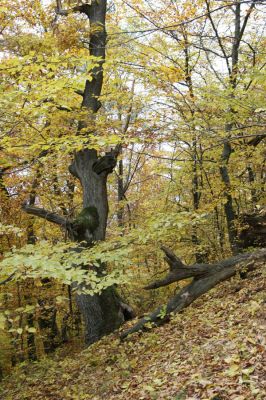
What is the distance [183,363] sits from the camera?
19.1 feet

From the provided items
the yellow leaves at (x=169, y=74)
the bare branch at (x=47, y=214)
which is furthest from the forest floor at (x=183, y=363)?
the yellow leaves at (x=169, y=74)

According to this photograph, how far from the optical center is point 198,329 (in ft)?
23.9

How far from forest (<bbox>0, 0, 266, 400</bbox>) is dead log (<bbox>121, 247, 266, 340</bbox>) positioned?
0.10 ft

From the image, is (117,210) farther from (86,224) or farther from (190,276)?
(190,276)

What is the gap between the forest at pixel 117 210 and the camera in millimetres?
5727

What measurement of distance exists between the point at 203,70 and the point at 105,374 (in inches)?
471

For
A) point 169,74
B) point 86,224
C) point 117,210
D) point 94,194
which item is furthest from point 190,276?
point 117,210

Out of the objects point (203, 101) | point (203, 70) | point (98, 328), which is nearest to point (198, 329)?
point (98, 328)

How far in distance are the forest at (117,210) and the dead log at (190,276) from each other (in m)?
0.03

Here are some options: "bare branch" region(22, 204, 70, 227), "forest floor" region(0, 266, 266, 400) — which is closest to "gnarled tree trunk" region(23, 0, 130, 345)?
"bare branch" region(22, 204, 70, 227)

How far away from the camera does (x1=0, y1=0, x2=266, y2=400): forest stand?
5.73 meters

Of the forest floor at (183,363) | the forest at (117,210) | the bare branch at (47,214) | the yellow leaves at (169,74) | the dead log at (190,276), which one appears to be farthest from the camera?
the yellow leaves at (169,74)

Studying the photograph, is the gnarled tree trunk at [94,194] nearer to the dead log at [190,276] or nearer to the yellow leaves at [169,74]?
the dead log at [190,276]

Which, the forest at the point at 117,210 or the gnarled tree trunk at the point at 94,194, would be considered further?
the gnarled tree trunk at the point at 94,194
